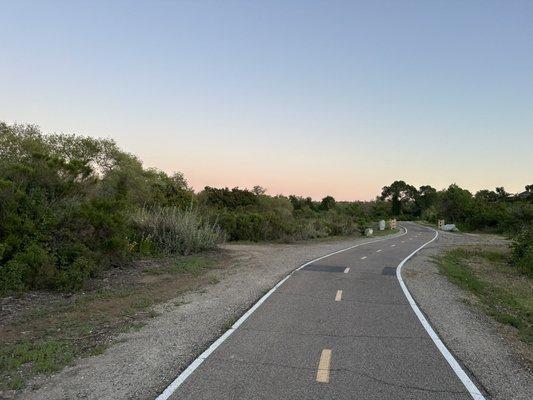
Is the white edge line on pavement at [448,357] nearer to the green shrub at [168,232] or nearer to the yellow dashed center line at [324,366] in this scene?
the yellow dashed center line at [324,366]

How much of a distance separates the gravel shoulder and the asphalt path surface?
1.43ft

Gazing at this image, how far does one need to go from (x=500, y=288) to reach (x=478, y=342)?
957cm

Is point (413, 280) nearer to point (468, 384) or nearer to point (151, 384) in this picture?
point (468, 384)

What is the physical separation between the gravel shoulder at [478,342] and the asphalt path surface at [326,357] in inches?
17.2

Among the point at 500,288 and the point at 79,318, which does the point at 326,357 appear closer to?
the point at 79,318

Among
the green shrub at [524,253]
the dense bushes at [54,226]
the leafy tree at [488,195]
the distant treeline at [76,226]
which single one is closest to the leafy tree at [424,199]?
the leafy tree at [488,195]

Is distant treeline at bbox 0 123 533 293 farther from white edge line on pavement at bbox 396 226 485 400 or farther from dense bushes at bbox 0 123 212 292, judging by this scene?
white edge line on pavement at bbox 396 226 485 400

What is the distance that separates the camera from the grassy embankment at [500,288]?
1069cm

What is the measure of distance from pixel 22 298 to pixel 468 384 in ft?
32.2

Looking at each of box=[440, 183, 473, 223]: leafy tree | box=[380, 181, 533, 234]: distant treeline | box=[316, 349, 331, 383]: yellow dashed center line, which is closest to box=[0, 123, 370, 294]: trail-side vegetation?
box=[316, 349, 331, 383]: yellow dashed center line

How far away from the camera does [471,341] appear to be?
27.2 ft

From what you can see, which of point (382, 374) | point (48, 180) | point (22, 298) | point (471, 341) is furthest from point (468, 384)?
Result: point (48, 180)

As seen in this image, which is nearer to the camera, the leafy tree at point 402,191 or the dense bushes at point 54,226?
the dense bushes at point 54,226

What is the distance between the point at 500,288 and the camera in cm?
1658
